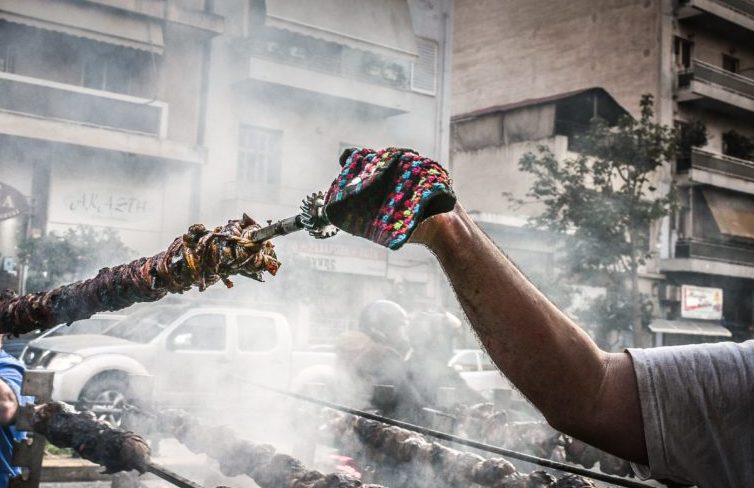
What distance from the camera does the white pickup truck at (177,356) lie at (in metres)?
9.12

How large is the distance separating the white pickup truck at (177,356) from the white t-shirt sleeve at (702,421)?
6.89 metres

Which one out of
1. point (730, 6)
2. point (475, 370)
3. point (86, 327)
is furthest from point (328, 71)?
point (730, 6)

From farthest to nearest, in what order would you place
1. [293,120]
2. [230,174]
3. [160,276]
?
1. [293,120]
2. [230,174]
3. [160,276]

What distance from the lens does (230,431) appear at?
4621mm

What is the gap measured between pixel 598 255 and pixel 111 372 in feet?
44.2

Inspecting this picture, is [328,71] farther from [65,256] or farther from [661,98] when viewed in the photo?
[661,98]

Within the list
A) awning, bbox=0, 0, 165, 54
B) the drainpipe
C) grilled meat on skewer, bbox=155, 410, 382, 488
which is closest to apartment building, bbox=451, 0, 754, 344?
the drainpipe

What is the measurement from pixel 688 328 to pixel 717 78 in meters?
9.78

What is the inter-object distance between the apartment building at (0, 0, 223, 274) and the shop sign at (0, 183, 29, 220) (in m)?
1.54

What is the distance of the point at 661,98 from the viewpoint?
86.5ft

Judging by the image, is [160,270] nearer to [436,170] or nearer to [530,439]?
[436,170]

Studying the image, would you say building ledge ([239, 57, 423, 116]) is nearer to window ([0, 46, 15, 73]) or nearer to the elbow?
window ([0, 46, 15, 73])

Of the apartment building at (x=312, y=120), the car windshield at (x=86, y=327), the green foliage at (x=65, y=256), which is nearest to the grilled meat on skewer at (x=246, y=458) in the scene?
the car windshield at (x=86, y=327)

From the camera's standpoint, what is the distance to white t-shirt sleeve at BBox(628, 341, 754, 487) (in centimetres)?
167
